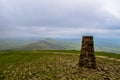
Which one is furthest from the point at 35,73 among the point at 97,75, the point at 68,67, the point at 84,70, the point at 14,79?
the point at 97,75

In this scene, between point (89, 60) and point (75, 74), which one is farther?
point (89, 60)

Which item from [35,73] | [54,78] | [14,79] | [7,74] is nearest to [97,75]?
[54,78]

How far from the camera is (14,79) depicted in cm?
2559

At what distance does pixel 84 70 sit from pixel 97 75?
2.75m

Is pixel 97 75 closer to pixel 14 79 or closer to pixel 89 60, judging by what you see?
pixel 89 60

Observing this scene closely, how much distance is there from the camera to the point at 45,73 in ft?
89.5

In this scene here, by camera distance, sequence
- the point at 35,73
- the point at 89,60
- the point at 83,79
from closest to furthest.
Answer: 1. the point at 83,79
2. the point at 35,73
3. the point at 89,60

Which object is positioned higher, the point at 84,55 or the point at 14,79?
the point at 84,55

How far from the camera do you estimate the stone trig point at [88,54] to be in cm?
2944

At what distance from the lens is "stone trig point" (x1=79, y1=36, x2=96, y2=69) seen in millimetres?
29438

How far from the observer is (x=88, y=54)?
2970 centimetres

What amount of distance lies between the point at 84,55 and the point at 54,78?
7.75 metres

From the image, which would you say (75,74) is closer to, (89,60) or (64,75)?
(64,75)

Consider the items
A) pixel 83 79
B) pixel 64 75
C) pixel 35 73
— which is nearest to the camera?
pixel 83 79
